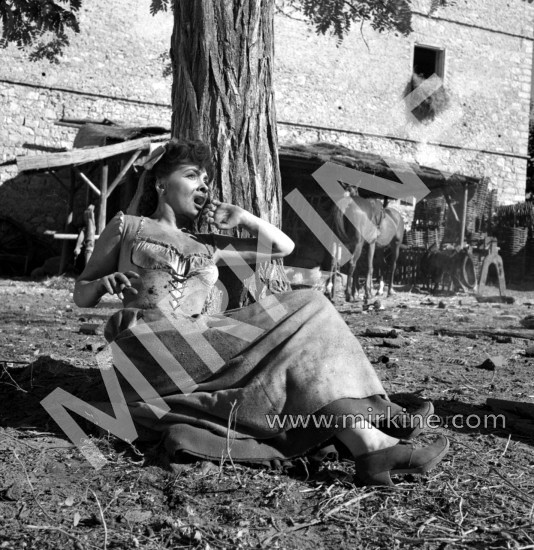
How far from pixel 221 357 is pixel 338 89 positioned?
16.5 m

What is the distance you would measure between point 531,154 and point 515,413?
21.5 meters

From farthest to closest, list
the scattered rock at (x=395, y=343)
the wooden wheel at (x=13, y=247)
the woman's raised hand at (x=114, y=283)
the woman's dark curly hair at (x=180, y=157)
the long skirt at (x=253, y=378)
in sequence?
the wooden wheel at (x=13, y=247), the scattered rock at (x=395, y=343), the woman's dark curly hair at (x=180, y=157), the woman's raised hand at (x=114, y=283), the long skirt at (x=253, y=378)

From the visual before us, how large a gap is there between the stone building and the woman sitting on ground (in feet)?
40.2

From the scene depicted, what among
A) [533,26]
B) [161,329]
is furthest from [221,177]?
[533,26]

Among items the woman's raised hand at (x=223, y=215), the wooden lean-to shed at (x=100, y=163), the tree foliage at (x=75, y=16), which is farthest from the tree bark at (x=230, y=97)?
the wooden lean-to shed at (x=100, y=163)

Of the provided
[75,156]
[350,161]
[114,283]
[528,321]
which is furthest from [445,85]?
[114,283]

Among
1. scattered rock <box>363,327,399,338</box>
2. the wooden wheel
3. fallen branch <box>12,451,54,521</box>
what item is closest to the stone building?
the wooden wheel

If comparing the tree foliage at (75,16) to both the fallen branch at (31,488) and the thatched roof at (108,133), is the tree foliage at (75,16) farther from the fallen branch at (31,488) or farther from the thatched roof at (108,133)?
the fallen branch at (31,488)

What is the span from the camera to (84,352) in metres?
5.13

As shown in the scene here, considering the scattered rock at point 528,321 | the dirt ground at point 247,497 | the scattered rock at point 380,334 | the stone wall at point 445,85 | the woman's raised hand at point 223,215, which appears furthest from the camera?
the stone wall at point 445,85

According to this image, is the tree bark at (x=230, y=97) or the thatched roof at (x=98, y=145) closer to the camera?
the tree bark at (x=230, y=97)

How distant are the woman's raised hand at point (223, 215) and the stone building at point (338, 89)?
12.2m

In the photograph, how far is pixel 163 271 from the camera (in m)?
3.25

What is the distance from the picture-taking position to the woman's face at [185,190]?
3.35m
